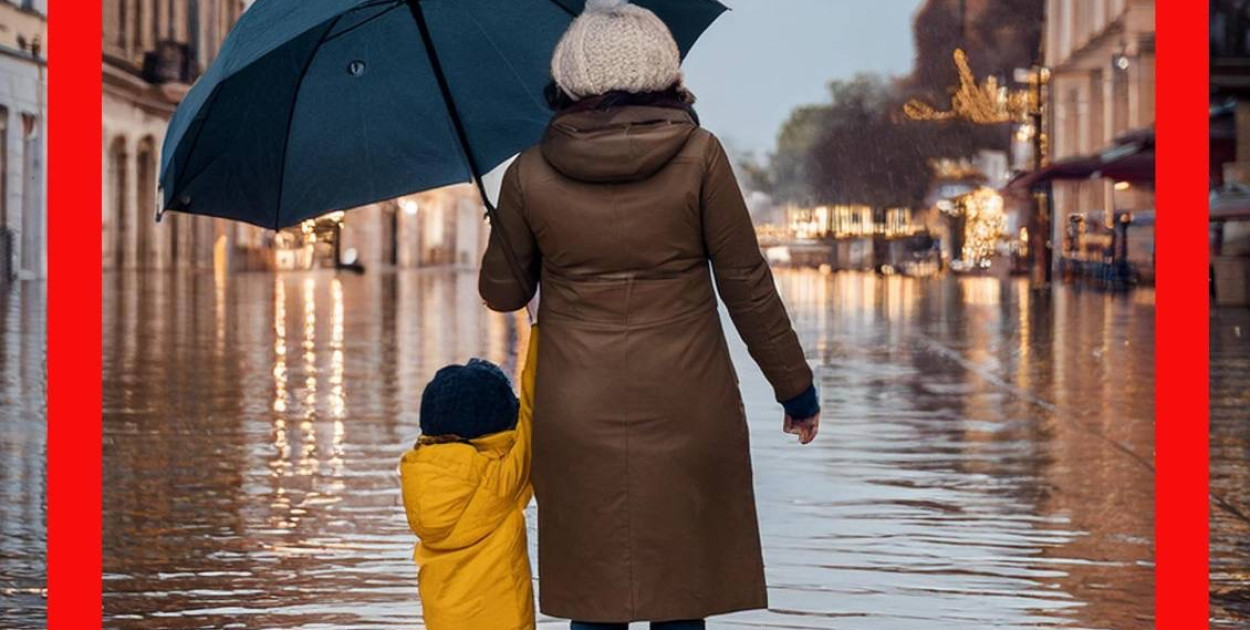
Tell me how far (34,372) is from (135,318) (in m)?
10.3

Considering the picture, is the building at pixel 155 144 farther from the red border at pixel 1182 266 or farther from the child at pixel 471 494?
the red border at pixel 1182 266

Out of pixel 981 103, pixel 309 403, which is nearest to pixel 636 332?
pixel 309 403

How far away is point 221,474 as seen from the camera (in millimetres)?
10156

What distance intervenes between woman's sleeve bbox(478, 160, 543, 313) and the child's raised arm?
0.26ft

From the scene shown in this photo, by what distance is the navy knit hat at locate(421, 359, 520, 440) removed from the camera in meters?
4.32

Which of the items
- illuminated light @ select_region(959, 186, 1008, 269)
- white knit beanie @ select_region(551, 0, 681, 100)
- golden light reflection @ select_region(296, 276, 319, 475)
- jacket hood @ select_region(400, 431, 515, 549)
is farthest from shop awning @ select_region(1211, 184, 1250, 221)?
illuminated light @ select_region(959, 186, 1008, 269)

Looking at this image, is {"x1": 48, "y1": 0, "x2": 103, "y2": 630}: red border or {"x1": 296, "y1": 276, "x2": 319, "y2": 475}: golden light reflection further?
{"x1": 296, "y1": 276, "x2": 319, "y2": 475}: golden light reflection

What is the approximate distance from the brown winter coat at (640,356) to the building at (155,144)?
47.8 m

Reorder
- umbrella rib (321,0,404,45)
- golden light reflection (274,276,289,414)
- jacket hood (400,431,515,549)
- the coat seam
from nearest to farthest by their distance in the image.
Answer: the coat seam < jacket hood (400,431,515,549) < umbrella rib (321,0,404,45) < golden light reflection (274,276,289,414)

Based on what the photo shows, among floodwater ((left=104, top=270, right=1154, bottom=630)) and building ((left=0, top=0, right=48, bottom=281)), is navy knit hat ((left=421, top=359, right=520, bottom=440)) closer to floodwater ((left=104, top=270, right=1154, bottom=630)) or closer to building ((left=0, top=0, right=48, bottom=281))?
floodwater ((left=104, top=270, right=1154, bottom=630))

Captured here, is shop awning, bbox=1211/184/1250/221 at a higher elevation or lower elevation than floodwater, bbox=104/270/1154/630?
higher

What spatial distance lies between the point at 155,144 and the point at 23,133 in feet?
58.9

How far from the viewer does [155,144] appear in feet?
211

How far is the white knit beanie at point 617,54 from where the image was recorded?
13.3ft
